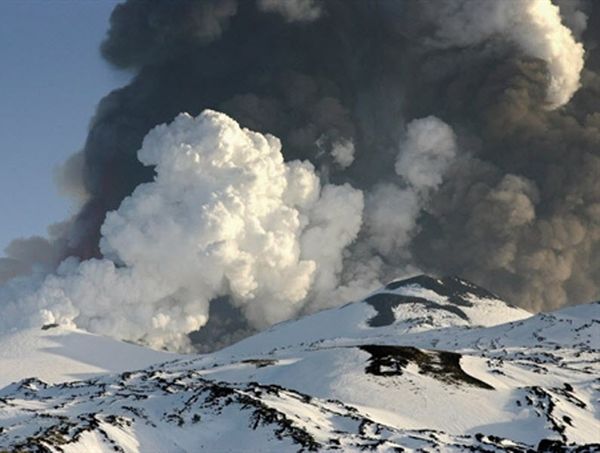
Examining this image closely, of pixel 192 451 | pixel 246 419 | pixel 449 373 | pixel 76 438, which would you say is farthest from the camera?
pixel 449 373

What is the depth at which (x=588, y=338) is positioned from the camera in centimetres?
17450

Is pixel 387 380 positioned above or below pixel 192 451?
above

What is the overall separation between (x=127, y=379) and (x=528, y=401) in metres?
57.8

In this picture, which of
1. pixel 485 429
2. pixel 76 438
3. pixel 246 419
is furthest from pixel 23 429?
pixel 485 429

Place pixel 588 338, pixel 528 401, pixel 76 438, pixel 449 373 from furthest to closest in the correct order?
1. pixel 588 338
2. pixel 449 373
3. pixel 528 401
4. pixel 76 438

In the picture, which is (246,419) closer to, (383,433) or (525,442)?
(383,433)

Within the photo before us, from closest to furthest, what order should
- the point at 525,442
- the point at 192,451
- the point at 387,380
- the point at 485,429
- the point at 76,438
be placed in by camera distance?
the point at 76,438 → the point at 192,451 → the point at 525,442 → the point at 485,429 → the point at 387,380

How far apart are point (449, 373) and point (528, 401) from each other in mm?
15021

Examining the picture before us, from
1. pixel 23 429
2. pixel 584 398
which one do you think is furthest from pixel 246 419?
pixel 584 398

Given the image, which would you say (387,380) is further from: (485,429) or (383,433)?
(383,433)

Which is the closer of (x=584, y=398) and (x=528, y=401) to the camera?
(x=528, y=401)

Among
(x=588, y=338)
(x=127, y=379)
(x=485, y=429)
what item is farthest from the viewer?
(x=588, y=338)

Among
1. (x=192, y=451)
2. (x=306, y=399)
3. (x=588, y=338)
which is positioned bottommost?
(x=192, y=451)

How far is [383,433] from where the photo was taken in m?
65.1
